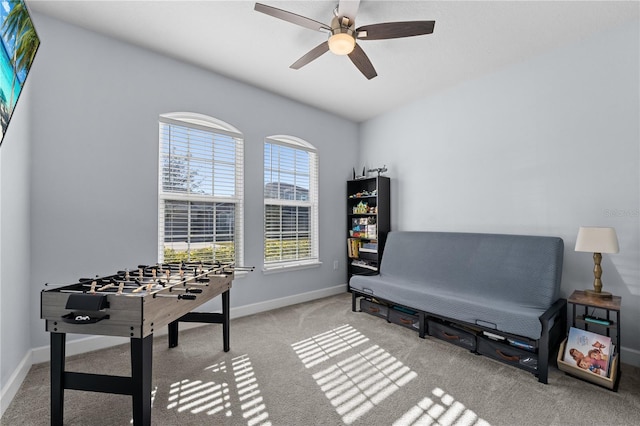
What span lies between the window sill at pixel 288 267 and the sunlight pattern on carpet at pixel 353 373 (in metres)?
1.16

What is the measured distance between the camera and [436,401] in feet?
6.14

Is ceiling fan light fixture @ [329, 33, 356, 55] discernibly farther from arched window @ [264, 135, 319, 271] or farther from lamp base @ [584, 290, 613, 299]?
lamp base @ [584, 290, 613, 299]

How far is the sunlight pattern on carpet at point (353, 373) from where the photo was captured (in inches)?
73.3

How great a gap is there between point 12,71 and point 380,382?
298 cm

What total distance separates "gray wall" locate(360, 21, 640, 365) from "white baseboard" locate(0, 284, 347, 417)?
202cm

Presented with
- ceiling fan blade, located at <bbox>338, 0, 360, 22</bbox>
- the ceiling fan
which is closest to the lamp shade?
the ceiling fan

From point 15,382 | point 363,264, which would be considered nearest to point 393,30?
point 363,264

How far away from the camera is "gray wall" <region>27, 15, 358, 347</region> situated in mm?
2369

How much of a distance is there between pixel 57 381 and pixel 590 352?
3494mm

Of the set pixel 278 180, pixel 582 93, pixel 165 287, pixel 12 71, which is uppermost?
pixel 582 93

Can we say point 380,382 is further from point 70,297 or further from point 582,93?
point 582,93

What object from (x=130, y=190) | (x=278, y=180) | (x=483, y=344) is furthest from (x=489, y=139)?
(x=130, y=190)

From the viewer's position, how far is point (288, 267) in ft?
12.9

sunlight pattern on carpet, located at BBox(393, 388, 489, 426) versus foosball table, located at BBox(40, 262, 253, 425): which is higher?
foosball table, located at BBox(40, 262, 253, 425)
